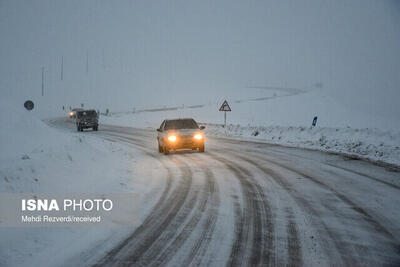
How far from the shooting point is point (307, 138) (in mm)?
18719

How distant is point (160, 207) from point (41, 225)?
1.98m

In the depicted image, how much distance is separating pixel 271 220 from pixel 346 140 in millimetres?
12065

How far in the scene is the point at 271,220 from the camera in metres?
5.34

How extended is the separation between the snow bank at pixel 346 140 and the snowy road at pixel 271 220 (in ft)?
11.4

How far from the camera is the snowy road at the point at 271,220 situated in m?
3.99

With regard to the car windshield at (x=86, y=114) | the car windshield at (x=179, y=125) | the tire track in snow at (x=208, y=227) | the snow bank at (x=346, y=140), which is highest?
the car windshield at (x=86, y=114)

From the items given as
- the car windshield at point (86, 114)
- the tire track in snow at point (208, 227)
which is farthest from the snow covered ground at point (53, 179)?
the car windshield at point (86, 114)

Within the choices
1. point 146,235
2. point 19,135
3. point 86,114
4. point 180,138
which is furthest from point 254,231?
point 86,114

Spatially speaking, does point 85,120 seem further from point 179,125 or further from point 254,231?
point 254,231

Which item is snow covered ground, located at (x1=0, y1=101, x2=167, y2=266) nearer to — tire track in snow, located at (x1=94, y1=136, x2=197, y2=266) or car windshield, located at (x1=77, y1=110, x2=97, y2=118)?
tire track in snow, located at (x1=94, y1=136, x2=197, y2=266)

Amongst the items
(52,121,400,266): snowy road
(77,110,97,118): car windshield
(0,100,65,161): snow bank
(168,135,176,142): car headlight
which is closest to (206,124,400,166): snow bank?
(52,121,400,266): snowy road

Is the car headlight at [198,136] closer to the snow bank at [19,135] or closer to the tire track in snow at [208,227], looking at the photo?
the snow bank at [19,135]

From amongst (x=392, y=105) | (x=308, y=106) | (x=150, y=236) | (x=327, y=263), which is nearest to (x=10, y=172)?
(x=150, y=236)

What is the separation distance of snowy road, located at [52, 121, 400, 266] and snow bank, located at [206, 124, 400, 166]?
346 cm
